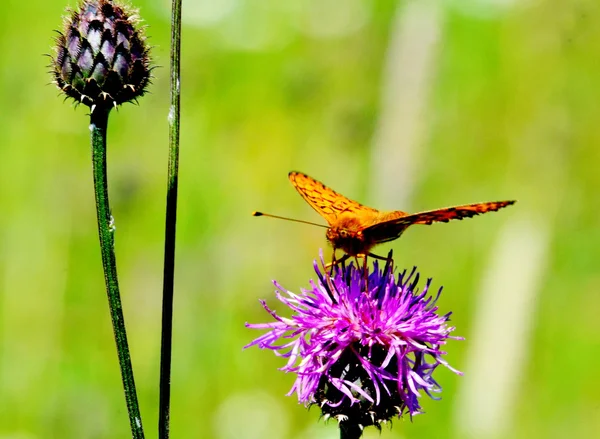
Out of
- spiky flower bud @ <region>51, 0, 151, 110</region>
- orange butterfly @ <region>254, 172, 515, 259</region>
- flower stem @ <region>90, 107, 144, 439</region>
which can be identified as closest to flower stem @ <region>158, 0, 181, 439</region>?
flower stem @ <region>90, 107, 144, 439</region>

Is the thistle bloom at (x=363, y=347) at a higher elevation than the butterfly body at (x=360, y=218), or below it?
below

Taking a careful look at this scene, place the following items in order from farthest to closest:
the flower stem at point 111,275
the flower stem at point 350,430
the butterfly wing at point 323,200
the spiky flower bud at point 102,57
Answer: the butterfly wing at point 323,200
the flower stem at point 350,430
the spiky flower bud at point 102,57
the flower stem at point 111,275

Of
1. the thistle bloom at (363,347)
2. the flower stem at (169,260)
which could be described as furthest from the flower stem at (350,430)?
the flower stem at (169,260)

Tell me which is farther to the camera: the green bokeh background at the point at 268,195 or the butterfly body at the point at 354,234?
the green bokeh background at the point at 268,195

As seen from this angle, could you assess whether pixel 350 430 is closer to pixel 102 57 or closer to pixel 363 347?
pixel 363 347

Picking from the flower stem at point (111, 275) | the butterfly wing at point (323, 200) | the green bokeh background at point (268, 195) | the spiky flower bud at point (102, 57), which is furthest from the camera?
the green bokeh background at point (268, 195)

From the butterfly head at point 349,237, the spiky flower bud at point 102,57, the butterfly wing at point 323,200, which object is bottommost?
the butterfly head at point 349,237

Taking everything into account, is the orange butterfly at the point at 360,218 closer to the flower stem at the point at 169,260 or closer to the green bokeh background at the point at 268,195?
the flower stem at the point at 169,260
